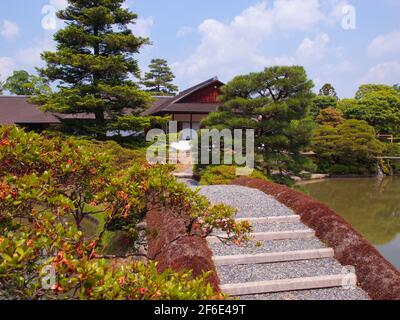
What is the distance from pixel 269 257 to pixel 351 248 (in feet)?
4.04

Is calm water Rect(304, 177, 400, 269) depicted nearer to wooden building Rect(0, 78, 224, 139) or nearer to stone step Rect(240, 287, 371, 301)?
stone step Rect(240, 287, 371, 301)

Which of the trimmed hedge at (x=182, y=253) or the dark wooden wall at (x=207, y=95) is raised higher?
the dark wooden wall at (x=207, y=95)

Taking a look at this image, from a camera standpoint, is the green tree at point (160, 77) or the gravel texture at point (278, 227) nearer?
the gravel texture at point (278, 227)

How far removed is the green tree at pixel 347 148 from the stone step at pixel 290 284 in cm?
1574

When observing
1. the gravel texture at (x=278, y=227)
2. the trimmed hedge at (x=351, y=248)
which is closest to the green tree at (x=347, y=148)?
the trimmed hedge at (x=351, y=248)

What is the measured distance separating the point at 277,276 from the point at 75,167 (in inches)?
126

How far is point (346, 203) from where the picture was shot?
534 inches

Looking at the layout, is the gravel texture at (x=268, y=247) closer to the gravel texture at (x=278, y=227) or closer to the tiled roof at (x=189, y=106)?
the gravel texture at (x=278, y=227)

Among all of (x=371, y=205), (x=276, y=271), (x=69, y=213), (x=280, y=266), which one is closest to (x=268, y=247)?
(x=280, y=266)

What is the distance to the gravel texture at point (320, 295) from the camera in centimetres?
425

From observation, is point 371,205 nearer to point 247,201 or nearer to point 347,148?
point 347,148

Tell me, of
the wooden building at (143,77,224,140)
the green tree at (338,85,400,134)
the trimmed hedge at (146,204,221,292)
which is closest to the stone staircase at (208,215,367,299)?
the trimmed hedge at (146,204,221,292)

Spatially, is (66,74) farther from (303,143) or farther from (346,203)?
(346,203)
